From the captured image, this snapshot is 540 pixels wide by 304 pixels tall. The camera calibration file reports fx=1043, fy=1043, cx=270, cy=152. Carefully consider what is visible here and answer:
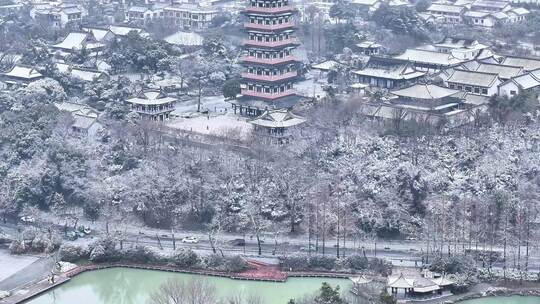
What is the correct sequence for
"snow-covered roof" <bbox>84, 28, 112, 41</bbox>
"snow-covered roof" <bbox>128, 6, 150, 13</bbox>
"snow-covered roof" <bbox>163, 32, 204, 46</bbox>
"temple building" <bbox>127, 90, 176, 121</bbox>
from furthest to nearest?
"snow-covered roof" <bbox>128, 6, 150, 13</bbox>, "snow-covered roof" <bbox>84, 28, 112, 41</bbox>, "snow-covered roof" <bbox>163, 32, 204, 46</bbox>, "temple building" <bbox>127, 90, 176, 121</bbox>

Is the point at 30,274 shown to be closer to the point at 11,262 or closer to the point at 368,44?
the point at 11,262

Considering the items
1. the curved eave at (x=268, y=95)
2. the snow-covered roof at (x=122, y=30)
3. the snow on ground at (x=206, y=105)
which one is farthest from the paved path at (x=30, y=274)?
the snow-covered roof at (x=122, y=30)

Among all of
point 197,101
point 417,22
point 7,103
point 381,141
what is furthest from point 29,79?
point 417,22

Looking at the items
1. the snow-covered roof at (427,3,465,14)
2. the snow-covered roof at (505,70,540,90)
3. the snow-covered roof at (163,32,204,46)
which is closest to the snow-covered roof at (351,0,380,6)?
the snow-covered roof at (427,3,465,14)

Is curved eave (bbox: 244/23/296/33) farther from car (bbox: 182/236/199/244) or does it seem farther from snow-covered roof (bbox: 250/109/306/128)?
car (bbox: 182/236/199/244)

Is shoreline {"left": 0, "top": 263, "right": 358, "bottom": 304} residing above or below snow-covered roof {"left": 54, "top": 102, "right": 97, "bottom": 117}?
below

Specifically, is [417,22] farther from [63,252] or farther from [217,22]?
[63,252]
